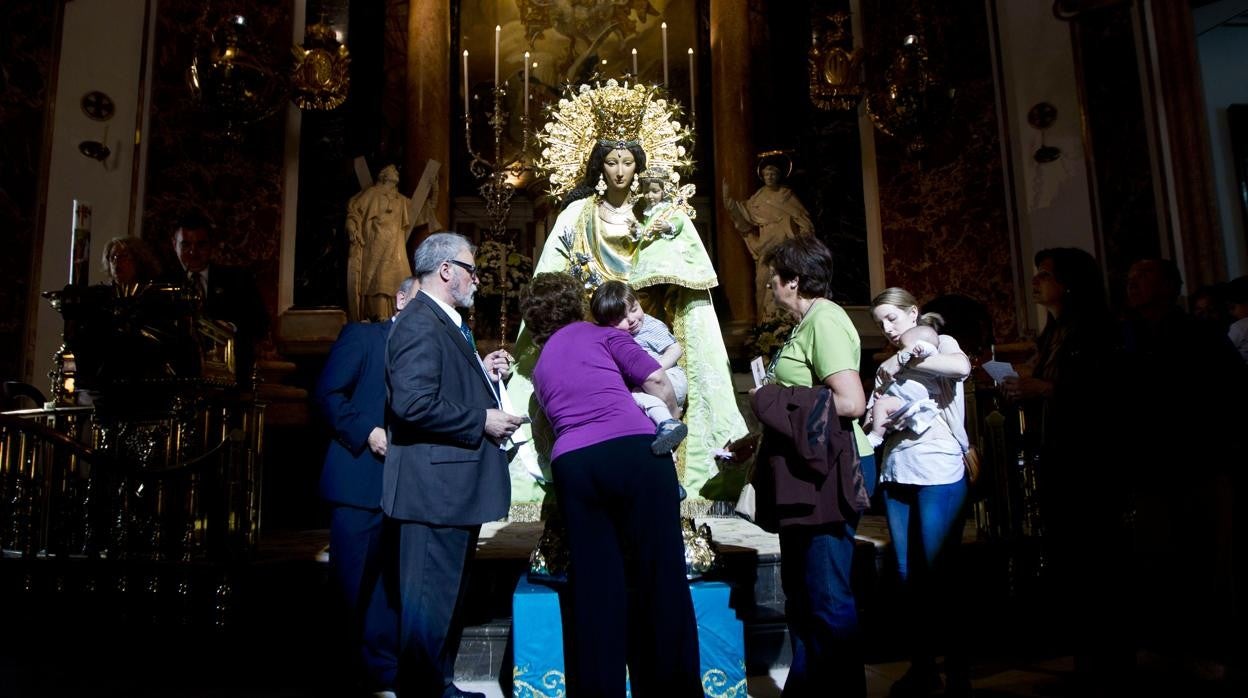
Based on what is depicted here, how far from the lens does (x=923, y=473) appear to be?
117 inches

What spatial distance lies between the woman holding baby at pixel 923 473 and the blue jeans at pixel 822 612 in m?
0.41

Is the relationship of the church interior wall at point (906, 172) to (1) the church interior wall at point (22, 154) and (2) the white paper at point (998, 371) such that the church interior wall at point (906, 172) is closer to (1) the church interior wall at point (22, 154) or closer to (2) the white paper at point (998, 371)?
(1) the church interior wall at point (22, 154)

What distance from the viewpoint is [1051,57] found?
7469mm

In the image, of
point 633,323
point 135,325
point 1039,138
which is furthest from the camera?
point 1039,138

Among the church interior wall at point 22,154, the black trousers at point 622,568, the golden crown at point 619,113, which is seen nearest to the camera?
the black trousers at point 622,568

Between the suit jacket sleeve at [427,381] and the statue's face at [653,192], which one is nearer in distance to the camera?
the suit jacket sleeve at [427,381]

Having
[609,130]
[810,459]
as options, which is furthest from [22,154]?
[810,459]

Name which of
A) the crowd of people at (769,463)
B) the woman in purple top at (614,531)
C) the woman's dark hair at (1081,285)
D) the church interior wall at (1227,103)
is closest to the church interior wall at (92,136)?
the crowd of people at (769,463)

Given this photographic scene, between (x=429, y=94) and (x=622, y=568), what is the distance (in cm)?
669

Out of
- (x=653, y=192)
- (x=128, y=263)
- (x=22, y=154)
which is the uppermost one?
(x=22, y=154)

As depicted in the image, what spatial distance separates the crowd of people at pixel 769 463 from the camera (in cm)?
259

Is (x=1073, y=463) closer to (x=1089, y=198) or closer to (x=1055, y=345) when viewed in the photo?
(x=1055, y=345)

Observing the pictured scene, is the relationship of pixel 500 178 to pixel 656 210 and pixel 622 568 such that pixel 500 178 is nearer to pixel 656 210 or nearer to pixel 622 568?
pixel 656 210

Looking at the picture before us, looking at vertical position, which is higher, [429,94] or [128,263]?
[429,94]
